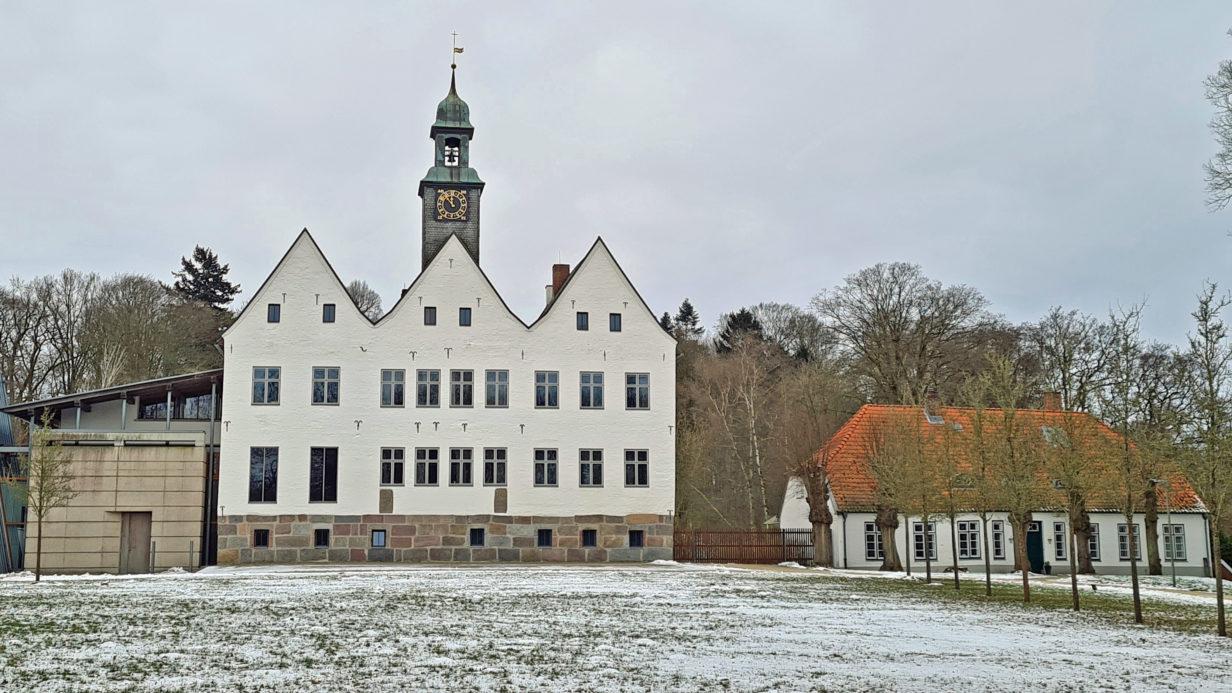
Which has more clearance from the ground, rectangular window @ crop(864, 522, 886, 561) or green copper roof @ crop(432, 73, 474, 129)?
green copper roof @ crop(432, 73, 474, 129)

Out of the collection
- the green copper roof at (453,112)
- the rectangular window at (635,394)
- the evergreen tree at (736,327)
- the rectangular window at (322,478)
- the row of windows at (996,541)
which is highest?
the green copper roof at (453,112)

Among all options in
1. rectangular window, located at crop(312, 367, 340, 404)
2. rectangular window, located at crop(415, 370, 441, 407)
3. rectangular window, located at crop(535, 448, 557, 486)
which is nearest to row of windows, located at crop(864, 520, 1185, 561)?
rectangular window, located at crop(535, 448, 557, 486)

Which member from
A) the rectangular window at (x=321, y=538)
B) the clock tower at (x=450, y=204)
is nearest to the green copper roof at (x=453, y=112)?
the clock tower at (x=450, y=204)

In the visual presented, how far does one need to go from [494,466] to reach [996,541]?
18089mm

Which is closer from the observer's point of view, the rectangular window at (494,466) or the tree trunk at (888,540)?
the tree trunk at (888,540)

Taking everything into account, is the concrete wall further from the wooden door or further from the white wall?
the white wall

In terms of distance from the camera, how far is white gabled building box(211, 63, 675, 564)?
3950cm

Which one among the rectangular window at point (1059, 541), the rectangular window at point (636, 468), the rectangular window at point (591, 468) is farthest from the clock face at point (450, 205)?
the rectangular window at point (1059, 541)

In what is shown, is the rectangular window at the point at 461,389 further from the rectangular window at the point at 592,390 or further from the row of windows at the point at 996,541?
the row of windows at the point at 996,541

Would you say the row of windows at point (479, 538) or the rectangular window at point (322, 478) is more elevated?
the rectangular window at point (322, 478)

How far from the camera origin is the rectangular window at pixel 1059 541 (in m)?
43.2

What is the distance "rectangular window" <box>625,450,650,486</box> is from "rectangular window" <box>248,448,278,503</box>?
464 inches

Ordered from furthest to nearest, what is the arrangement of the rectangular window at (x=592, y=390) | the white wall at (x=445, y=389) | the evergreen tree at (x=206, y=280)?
the evergreen tree at (x=206, y=280)
the rectangular window at (x=592, y=390)
the white wall at (x=445, y=389)

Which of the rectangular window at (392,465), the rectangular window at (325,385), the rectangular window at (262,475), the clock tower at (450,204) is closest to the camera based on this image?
the rectangular window at (262,475)
